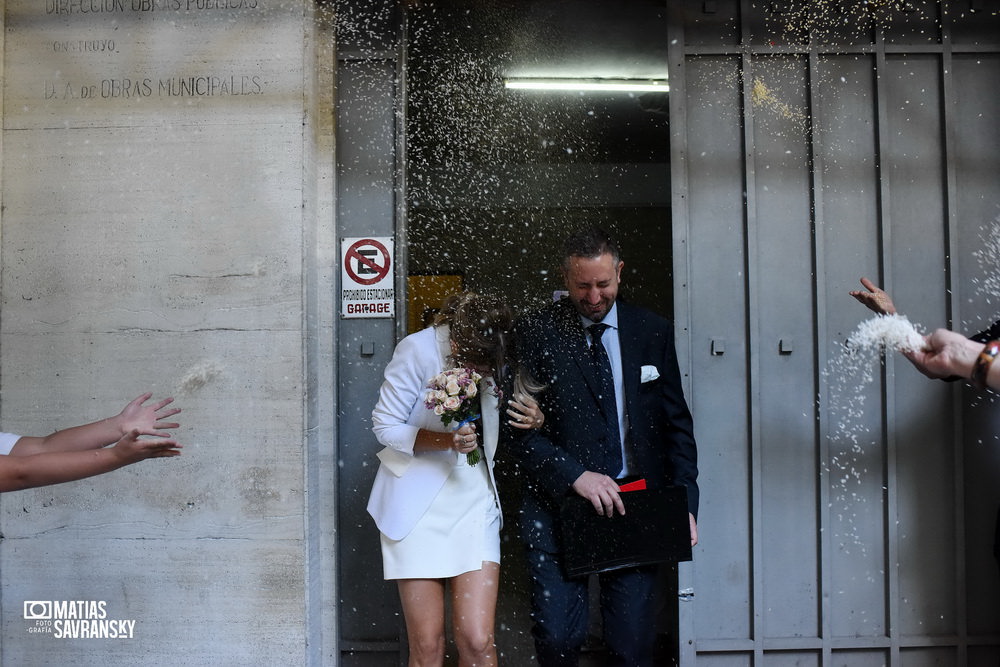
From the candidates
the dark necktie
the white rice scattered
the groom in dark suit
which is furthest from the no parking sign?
the white rice scattered

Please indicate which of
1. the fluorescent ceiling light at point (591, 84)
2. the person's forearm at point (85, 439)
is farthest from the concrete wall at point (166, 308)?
the fluorescent ceiling light at point (591, 84)

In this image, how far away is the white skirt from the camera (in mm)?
3504

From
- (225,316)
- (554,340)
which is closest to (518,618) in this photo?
(554,340)

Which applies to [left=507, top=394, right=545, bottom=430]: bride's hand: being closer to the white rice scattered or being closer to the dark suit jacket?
the dark suit jacket

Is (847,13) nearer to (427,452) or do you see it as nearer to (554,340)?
(554,340)

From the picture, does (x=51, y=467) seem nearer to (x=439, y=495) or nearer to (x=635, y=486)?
(x=439, y=495)

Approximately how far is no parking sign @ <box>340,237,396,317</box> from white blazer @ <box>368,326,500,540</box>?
29.3 inches

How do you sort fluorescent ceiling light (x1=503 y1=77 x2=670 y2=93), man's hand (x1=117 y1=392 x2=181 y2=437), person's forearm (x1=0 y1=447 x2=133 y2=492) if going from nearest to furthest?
person's forearm (x1=0 y1=447 x2=133 y2=492), man's hand (x1=117 y1=392 x2=181 y2=437), fluorescent ceiling light (x1=503 y1=77 x2=670 y2=93)

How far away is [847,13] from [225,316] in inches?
149

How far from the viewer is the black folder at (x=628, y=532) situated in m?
3.47

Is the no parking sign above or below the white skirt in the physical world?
above

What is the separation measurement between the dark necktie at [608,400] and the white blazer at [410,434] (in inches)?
20.2

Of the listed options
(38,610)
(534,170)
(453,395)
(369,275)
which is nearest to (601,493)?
(453,395)

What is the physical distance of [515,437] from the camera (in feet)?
12.0
